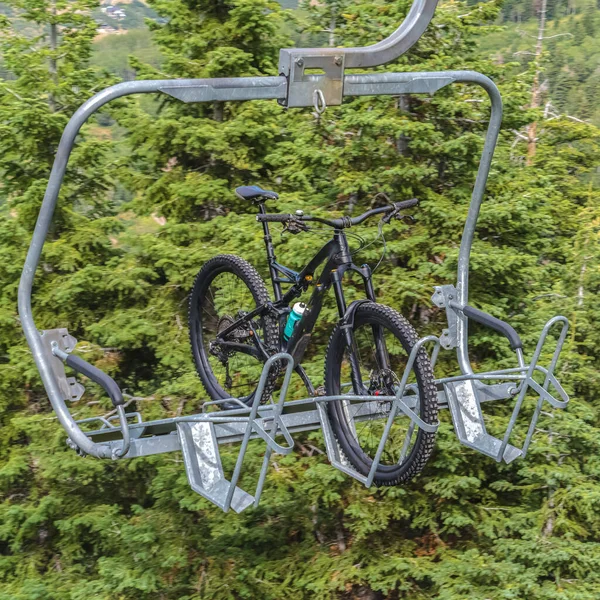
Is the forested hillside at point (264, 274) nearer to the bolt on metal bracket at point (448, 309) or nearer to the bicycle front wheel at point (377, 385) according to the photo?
the bolt on metal bracket at point (448, 309)

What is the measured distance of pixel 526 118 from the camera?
323 inches

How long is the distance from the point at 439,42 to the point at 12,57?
434cm

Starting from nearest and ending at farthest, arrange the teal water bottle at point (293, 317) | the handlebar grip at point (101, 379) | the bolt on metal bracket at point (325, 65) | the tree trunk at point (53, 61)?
the bolt on metal bracket at point (325, 65), the handlebar grip at point (101, 379), the teal water bottle at point (293, 317), the tree trunk at point (53, 61)

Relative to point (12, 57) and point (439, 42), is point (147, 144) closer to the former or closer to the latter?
point (12, 57)

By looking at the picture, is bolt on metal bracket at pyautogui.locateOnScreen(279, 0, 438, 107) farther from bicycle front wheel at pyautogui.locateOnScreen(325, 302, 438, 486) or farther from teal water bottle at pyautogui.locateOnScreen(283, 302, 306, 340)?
teal water bottle at pyautogui.locateOnScreen(283, 302, 306, 340)

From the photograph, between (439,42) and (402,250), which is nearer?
(402,250)

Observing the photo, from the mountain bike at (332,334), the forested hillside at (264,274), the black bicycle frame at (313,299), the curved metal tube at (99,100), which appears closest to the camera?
the curved metal tube at (99,100)

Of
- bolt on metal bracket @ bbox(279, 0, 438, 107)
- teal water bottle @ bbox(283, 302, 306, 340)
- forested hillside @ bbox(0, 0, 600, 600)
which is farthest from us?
forested hillside @ bbox(0, 0, 600, 600)

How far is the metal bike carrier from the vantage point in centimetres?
315

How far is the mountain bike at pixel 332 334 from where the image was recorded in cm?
357

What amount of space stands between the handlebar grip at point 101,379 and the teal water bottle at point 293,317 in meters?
1.00

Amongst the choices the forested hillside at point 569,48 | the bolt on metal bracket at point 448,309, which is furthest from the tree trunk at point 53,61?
the forested hillside at point 569,48

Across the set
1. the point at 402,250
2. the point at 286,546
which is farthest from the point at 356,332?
the point at 286,546

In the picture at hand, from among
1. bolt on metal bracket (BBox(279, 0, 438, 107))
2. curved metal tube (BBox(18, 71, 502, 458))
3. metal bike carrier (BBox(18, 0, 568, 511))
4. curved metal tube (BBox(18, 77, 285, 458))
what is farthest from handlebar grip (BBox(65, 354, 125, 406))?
bolt on metal bracket (BBox(279, 0, 438, 107))
